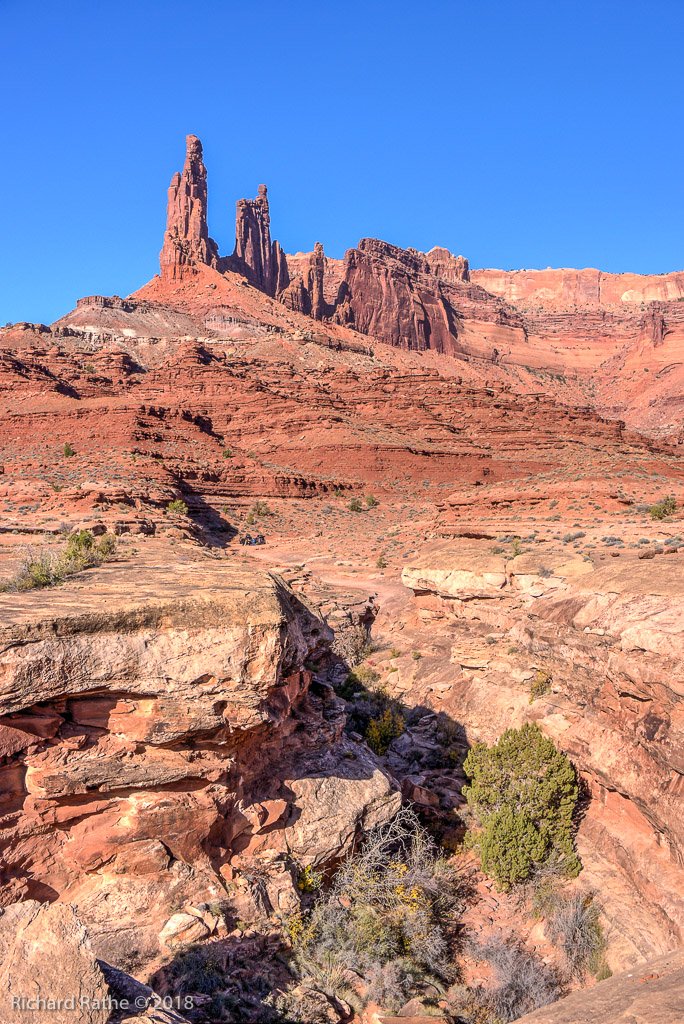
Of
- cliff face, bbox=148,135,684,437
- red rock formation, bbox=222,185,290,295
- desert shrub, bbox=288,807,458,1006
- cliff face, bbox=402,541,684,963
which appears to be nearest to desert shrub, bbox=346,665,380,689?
cliff face, bbox=402,541,684,963

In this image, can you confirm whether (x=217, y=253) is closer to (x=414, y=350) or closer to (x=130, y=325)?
(x=130, y=325)

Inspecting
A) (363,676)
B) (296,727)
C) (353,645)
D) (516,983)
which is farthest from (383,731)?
(353,645)

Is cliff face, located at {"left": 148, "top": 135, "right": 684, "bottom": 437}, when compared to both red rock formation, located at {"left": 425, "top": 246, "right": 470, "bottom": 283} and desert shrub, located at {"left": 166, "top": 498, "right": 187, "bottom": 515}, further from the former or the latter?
desert shrub, located at {"left": 166, "top": 498, "right": 187, "bottom": 515}

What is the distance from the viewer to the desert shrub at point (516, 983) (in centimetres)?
691

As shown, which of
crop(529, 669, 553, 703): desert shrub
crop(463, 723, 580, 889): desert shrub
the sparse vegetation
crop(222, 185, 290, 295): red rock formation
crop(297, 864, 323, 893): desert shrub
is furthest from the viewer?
crop(222, 185, 290, 295): red rock formation

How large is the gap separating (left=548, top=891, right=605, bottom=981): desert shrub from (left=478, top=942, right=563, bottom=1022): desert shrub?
39cm

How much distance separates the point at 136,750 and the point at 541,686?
28.9 feet

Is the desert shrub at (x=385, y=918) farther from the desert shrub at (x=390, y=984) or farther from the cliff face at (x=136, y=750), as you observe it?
the cliff face at (x=136, y=750)

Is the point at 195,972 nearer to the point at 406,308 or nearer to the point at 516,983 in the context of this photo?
the point at 516,983

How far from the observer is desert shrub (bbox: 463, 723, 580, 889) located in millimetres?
9336

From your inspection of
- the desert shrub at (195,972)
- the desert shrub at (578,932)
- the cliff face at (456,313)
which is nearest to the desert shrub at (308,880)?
the desert shrub at (195,972)

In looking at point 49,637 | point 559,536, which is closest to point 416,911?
point 49,637

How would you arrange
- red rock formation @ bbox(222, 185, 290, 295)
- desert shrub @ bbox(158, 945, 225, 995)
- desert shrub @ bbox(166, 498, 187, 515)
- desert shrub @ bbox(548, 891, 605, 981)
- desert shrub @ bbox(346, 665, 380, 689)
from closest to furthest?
desert shrub @ bbox(158, 945, 225, 995)
desert shrub @ bbox(548, 891, 605, 981)
desert shrub @ bbox(346, 665, 380, 689)
desert shrub @ bbox(166, 498, 187, 515)
red rock formation @ bbox(222, 185, 290, 295)

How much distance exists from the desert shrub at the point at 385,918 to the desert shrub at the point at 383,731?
113 inches
